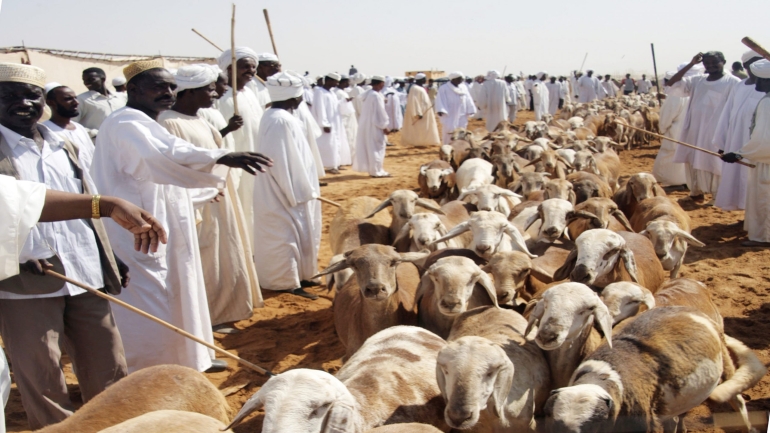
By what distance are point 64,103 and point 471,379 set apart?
4911 mm

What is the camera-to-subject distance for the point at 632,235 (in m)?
5.63

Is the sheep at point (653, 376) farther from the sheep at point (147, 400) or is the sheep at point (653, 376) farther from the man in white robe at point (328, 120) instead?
the man in white robe at point (328, 120)

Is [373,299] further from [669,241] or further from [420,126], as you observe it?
[420,126]

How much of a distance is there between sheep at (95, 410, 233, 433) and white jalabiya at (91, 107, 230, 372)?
176 cm

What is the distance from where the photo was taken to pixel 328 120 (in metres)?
15.9

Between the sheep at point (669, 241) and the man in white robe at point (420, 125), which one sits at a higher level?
the man in white robe at point (420, 125)

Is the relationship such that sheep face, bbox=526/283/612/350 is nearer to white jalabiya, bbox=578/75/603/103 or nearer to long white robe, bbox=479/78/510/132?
long white robe, bbox=479/78/510/132

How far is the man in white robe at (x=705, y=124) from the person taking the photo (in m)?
10.6

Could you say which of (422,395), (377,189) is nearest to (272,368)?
(422,395)

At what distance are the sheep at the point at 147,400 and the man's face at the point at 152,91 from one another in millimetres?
1957

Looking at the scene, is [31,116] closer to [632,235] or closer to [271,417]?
[271,417]

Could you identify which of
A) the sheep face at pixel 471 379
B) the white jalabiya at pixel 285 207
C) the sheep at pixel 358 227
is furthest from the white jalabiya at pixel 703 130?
the sheep face at pixel 471 379

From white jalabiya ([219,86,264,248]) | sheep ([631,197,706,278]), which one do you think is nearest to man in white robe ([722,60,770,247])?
sheep ([631,197,706,278])

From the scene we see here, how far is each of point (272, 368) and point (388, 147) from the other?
17422mm
